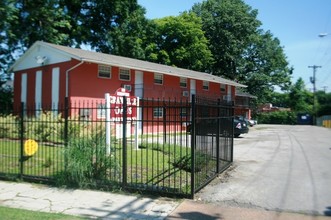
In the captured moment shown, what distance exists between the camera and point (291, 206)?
7590 mm

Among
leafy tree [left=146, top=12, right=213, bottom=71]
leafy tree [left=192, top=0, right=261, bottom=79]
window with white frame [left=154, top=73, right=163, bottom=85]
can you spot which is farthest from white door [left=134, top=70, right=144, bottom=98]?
leafy tree [left=192, top=0, right=261, bottom=79]

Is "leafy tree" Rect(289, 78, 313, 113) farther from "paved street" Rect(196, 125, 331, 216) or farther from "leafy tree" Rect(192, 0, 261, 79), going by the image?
"paved street" Rect(196, 125, 331, 216)

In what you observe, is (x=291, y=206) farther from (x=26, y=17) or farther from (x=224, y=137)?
(x=26, y=17)

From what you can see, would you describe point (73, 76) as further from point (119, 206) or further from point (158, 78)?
point (119, 206)

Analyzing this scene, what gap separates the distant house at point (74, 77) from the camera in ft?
74.4

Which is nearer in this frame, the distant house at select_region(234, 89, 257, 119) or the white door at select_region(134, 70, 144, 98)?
the white door at select_region(134, 70, 144, 98)

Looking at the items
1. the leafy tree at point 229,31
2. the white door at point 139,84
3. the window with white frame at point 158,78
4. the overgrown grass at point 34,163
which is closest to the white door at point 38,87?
the white door at point 139,84

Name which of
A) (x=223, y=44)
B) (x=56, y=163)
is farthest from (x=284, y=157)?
(x=223, y=44)

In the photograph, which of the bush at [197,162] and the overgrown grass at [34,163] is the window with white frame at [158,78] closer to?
the overgrown grass at [34,163]

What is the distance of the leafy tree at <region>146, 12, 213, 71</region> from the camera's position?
1795 inches

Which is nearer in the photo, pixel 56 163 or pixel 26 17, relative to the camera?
pixel 56 163

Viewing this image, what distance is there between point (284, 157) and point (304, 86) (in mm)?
91037

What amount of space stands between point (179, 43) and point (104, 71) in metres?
23.5

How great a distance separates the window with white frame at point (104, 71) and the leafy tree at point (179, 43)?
20350 mm
